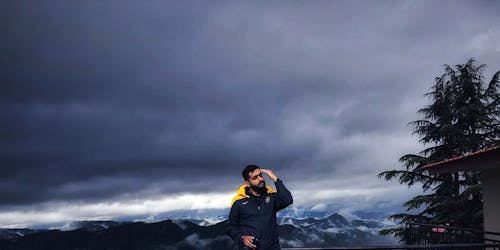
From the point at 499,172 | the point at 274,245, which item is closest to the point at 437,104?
the point at 499,172

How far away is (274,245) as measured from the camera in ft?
16.3

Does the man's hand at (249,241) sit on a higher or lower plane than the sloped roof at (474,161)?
lower

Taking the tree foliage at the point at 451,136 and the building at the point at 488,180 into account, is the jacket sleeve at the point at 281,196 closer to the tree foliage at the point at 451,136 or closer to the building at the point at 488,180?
the building at the point at 488,180

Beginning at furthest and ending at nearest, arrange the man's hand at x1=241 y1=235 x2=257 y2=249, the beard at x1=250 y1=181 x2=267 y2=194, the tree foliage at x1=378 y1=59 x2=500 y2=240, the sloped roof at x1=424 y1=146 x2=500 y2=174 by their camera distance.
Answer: the tree foliage at x1=378 y1=59 x2=500 y2=240, the sloped roof at x1=424 y1=146 x2=500 y2=174, the beard at x1=250 y1=181 x2=267 y2=194, the man's hand at x1=241 y1=235 x2=257 y2=249

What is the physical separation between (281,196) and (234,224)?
0.56 m

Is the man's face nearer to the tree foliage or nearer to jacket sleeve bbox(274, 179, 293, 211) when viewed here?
jacket sleeve bbox(274, 179, 293, 211)

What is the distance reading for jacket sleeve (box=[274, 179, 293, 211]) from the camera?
4.93 metres

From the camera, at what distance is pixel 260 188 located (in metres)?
4.89

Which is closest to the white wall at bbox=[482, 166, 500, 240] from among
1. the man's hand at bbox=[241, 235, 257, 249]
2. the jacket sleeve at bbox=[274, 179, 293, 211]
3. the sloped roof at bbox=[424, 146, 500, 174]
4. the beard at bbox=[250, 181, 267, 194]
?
the sloped roof at bbox=[424, 146, 500, 174]

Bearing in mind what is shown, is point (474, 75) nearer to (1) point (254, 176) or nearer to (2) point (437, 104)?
(2) point (437, 104)

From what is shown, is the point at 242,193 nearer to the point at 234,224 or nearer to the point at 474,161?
the point at 234,224

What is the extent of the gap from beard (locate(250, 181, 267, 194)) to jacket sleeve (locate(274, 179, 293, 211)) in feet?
0.48

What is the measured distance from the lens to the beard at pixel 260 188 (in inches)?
191

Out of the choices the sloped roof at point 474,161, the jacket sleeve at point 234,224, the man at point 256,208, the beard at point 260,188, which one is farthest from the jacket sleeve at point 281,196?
the sloped roof at point 474,161
